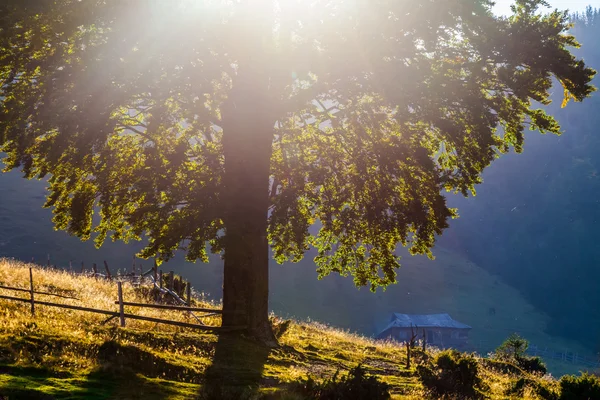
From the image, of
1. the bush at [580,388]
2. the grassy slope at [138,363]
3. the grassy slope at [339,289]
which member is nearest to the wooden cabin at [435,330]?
the grassy slope at [339,289]

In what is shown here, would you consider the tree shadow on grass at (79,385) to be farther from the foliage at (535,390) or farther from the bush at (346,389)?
the foliage at (535,390)

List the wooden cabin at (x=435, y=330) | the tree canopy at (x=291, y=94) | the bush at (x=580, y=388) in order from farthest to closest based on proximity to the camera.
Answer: the wooden cabin at (x=435, y=330) → the bush at (x=580, y=388) → the tree canopy at (x=291, y=94)

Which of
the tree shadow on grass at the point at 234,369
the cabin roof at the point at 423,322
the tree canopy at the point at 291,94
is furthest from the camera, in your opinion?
the cabin roof at the point at 423,322

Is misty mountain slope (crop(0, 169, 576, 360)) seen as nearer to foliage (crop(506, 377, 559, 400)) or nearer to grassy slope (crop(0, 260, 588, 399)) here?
foliage (crop(506, 377, 559, 400))

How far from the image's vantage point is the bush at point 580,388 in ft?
54.1

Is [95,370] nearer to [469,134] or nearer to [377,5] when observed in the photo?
[377,5]

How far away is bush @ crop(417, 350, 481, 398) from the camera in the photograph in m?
15.9

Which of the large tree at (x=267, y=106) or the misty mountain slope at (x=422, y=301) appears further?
the misty mountain slope at (x=422, y=301)

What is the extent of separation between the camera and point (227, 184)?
17078 mm

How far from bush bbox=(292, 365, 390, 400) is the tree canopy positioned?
6.50 meters

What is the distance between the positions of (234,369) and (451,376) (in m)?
8.08

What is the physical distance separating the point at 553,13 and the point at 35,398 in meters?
15.6

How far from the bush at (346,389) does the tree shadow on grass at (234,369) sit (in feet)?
3.30

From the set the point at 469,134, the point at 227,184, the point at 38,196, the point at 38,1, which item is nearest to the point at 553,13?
the point at 469,134
